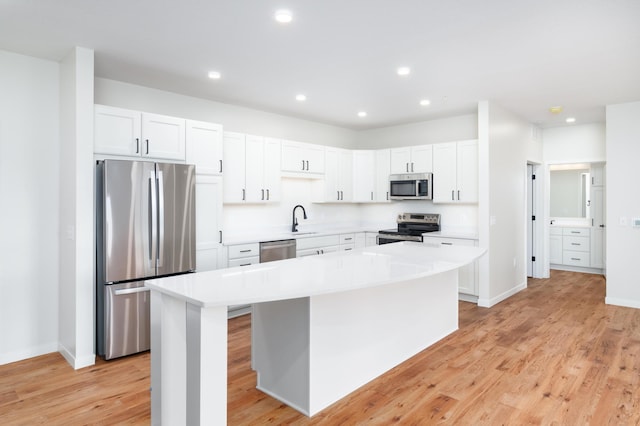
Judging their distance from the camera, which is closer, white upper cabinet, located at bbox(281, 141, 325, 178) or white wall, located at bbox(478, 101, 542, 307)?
white wall, located at bbox(478, 101, 542, 307)

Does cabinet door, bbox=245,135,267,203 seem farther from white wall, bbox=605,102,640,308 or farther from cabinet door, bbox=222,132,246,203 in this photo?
white wall, bbox=605,102,640,308

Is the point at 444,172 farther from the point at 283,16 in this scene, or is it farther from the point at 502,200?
the point at 283,16

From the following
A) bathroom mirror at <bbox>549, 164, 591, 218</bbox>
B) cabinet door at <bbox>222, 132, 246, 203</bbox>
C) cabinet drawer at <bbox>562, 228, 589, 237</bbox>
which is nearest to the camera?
cabinet door at <bbox>222, 132, 246, 203</bbox>

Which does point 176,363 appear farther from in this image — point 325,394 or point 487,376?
point 487,376

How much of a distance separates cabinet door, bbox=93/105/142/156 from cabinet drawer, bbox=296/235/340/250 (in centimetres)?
236

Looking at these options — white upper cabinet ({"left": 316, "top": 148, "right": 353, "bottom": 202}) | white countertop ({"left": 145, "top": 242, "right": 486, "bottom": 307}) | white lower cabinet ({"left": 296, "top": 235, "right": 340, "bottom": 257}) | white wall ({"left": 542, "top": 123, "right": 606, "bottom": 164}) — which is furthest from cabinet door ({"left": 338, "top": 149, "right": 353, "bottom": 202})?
white wall ({"left": 542, "top": 123, "right": 606, "bottom": 164})

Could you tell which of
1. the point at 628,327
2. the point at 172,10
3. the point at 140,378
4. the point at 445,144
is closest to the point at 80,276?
the point at 140,378

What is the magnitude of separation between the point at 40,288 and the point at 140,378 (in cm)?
136

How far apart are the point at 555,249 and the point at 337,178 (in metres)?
4.72

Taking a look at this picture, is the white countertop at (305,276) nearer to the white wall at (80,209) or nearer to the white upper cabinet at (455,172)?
the white wall at (80,209)

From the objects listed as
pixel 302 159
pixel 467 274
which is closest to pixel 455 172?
pixel 467 274

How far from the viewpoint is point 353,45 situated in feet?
10.3

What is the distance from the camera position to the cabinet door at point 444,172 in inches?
217

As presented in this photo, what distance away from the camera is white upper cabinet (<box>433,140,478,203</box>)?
5.33m
